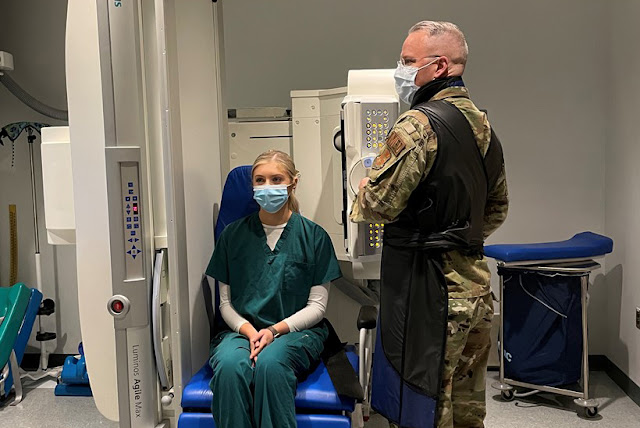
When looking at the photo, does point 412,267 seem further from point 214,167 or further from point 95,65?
point 95,65

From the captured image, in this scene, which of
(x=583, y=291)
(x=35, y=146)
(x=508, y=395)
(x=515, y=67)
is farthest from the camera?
(x=35, y=146)

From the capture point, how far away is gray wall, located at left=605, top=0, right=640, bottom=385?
3.09 meters

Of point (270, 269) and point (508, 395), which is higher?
point (270, 269)

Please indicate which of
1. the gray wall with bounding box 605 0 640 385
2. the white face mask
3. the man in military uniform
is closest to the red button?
the man in military uniform

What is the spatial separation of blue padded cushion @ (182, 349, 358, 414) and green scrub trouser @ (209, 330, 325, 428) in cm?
5

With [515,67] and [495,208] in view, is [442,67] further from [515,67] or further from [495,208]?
[515,67]

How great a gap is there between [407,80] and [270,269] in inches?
34.7

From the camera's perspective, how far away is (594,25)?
11.3 feet

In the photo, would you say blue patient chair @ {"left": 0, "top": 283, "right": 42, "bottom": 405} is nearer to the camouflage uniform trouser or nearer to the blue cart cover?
the camouflage uniform trouser

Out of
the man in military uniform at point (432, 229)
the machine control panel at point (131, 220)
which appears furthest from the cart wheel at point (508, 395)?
the machine control panel at point (131, 220)

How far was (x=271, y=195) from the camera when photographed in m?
2.27

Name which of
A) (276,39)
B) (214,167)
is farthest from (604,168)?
(214,167)

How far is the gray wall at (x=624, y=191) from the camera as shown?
3.09 meters

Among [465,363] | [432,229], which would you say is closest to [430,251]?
[432,229]
